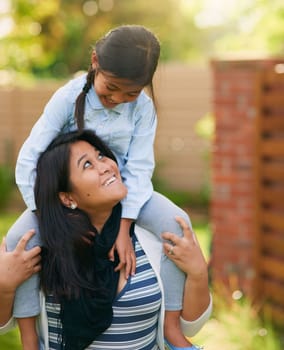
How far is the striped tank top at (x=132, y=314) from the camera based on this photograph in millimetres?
2588

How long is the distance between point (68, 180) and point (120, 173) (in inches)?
7.3

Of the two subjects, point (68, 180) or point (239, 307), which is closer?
point (68, 180)

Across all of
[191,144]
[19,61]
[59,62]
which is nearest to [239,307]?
[191,144]

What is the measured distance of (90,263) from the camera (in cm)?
261

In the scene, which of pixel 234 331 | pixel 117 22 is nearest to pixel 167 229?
pixel 234 331

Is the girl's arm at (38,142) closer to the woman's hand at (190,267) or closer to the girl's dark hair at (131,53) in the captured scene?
the girl's dark hair at (131,53)

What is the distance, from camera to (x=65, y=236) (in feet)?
8.43

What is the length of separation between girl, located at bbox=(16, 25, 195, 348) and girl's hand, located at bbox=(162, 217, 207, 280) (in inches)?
1.1

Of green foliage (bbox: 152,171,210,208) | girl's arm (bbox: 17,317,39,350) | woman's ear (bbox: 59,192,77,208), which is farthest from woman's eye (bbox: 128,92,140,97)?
green foliage (bbox: 152,171,210,208)

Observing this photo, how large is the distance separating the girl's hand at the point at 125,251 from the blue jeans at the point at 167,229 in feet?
0.23

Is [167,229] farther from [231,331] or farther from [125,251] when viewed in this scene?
[231,331]

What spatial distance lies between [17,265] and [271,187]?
4.07 m

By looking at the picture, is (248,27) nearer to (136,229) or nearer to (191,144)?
(136,229)

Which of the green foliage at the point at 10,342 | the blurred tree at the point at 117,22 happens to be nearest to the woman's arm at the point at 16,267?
the blurred tree at the point at 117,22
